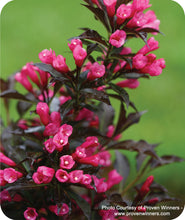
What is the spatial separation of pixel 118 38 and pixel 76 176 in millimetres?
353

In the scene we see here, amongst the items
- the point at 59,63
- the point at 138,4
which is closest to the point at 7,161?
the point at 59,63

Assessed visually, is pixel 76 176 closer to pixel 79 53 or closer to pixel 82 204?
pixel 82 204

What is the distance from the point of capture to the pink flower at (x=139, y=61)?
0.84m

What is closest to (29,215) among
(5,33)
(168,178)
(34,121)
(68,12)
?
(34,121)

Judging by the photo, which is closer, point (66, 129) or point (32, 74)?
point (66, 129)

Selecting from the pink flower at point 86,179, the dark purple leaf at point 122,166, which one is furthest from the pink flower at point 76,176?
the dark purple leaf at point 122,166

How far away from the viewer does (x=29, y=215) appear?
0.87 m

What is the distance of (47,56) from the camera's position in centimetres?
83

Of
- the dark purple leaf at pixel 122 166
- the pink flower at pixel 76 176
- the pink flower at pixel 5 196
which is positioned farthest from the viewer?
the dark purple leaf at pixel 122 166

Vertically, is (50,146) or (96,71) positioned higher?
(96,71)

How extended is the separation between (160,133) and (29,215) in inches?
69.5

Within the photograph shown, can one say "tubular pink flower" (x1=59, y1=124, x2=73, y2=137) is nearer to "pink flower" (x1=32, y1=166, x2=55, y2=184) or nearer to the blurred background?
"pink flower" (x1=32, y1=166, x2=55, y2=184)

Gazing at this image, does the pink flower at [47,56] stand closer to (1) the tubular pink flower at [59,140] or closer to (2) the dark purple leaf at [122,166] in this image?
(1) the tubular pink flower at [59,140]

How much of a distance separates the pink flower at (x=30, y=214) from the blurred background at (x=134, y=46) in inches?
59.4
